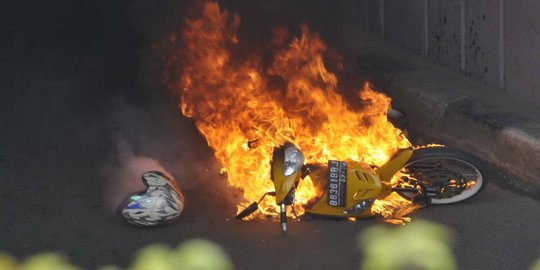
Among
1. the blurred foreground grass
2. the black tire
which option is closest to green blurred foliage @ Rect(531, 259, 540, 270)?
the blurred foreground grass

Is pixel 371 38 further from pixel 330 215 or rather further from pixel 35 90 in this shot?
pixel 330 215

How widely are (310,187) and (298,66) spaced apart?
6.19 feet

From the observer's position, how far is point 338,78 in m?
8.97

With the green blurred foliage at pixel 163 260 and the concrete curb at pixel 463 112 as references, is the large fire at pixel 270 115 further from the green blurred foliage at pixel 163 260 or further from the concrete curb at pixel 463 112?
the concrete curb at pixel 463 112

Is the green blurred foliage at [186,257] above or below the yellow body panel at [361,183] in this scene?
below

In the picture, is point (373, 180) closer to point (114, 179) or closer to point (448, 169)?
point (448, 169)

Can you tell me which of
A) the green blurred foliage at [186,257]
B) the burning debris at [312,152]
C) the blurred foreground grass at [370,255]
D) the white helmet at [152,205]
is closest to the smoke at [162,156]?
the burning debris at [312,152]

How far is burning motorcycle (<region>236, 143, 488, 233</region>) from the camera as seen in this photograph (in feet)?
18.2

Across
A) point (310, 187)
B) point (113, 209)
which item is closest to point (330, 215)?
point (310, 187)

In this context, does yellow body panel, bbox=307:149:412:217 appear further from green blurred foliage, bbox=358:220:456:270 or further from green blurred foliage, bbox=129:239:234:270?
green blurred foliage, bbox=129:239:234:270

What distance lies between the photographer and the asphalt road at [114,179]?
549 centimetres

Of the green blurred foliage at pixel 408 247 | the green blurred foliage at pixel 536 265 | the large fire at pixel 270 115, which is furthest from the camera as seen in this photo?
the large fire at pixel 270 115

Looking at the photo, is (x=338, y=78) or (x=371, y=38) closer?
(x=338, y=78)

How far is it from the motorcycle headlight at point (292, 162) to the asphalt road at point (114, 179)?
0.53 metres
